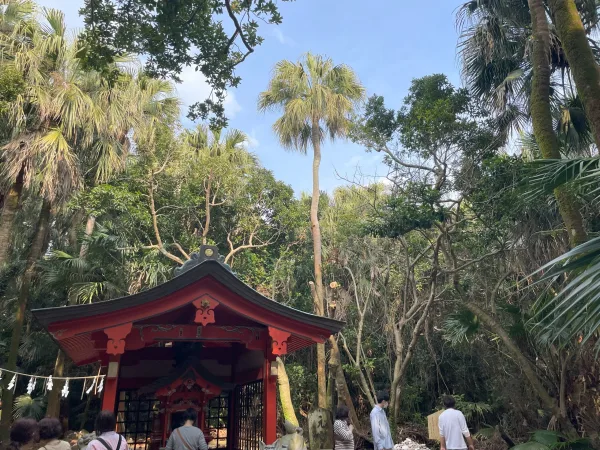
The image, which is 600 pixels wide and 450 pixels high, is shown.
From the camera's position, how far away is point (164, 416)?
800 centimetres

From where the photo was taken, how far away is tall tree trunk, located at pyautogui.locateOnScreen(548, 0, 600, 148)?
5.06 m

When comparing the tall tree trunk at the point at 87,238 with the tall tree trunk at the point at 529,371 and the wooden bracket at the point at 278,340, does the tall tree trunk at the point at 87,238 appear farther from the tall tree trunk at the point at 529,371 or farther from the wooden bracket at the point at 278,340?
the tall tree trunk at the point at 529,371

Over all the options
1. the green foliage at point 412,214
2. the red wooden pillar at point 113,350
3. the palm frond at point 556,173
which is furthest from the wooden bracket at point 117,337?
the green foliage at point 412,214

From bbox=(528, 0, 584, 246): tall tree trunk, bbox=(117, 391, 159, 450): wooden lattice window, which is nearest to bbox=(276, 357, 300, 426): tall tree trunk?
bbox=(117, 391, 159, 450): wooden lattice window

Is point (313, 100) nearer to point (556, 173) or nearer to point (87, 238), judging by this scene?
point (87, 238)

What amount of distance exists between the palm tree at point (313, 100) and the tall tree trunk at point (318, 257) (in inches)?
1.4

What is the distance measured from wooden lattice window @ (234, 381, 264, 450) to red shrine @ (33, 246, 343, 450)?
18 mm

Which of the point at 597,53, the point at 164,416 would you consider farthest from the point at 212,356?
the point at 597,53

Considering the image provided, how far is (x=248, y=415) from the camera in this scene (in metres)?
8.50

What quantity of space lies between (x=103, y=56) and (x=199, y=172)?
28.2ft

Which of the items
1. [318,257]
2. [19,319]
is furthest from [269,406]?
[318,257]

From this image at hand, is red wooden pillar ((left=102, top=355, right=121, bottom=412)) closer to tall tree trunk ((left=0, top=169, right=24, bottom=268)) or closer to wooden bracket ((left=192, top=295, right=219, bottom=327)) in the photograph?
wooden bracket ((left=192, top=295, right=219, bottom=327))

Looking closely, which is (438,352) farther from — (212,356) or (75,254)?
(75,254)

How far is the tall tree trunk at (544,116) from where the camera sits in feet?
19.9
